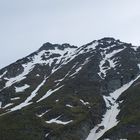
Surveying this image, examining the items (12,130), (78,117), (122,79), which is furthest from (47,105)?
(122,79)

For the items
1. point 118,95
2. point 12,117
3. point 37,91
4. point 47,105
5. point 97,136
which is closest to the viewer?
point 97,136

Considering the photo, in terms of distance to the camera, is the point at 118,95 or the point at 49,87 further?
the point at 49,87

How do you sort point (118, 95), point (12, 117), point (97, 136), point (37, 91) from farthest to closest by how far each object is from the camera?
point (37, 91), point (118, 95), point (12, 117), point (97, 136)

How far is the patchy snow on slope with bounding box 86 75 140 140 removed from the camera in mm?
137250

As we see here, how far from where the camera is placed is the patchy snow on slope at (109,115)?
137250 mm

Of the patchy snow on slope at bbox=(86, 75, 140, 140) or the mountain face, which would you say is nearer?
the mountain face

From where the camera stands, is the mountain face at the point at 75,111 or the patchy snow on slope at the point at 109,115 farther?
the patchy snow on slope at the point at 109,115

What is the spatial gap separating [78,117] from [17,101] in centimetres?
4479

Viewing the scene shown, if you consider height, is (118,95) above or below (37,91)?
below

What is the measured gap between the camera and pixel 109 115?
511 feet

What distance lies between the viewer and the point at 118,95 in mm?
181000

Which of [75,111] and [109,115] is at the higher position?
[75,111]

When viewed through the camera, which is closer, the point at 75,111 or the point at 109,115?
the point at 75,111

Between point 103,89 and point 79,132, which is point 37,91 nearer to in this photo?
point 103,89
